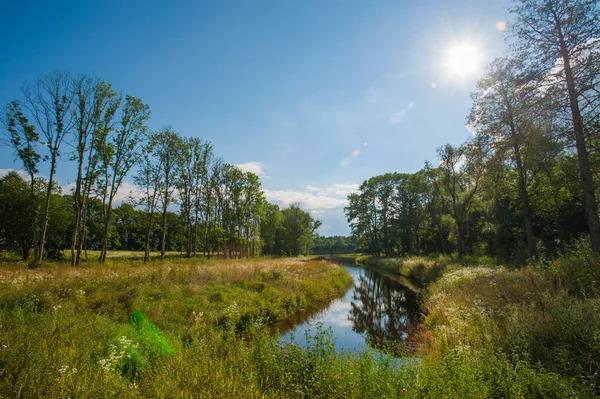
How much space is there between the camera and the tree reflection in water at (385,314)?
10.2 metres

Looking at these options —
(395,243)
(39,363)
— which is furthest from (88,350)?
(395,243)

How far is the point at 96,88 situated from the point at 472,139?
2647 cm

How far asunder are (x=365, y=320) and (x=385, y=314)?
175 cm

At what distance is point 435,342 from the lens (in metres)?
7.54

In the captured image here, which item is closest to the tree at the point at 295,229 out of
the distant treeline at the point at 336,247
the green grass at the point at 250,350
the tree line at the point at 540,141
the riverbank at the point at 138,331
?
the tree line at the point at 540,141

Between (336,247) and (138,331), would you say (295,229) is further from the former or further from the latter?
(336,247)

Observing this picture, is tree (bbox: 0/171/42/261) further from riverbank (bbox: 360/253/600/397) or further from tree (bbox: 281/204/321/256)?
tree (bbox: 281/204/321/256)

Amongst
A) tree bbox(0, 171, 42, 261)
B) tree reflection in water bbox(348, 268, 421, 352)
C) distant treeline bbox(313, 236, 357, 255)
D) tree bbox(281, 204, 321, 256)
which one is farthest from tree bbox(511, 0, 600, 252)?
distant treeline bbox(313, 236, 357, 255)

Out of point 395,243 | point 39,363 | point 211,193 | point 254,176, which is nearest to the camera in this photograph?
point 39,363

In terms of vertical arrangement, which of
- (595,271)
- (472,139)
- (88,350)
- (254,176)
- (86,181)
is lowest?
(88,350)

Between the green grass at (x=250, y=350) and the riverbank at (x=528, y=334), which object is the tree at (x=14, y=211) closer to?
the green grass at (x=250, y=350)

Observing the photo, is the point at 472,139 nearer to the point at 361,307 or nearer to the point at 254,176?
the point at 361,307

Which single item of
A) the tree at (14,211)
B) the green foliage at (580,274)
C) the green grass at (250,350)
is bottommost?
the green grass at (250,350)

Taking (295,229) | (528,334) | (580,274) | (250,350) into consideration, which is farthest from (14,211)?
(295,229)
